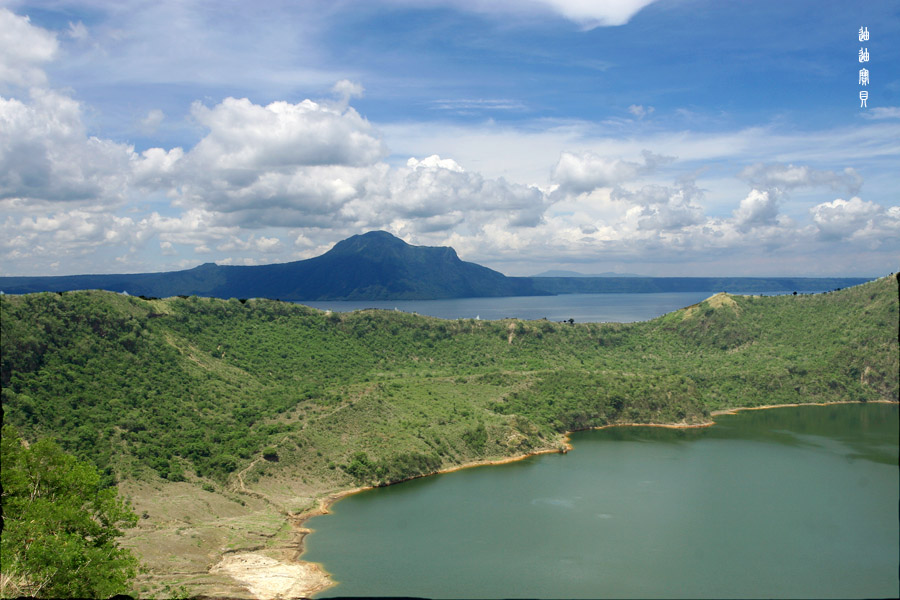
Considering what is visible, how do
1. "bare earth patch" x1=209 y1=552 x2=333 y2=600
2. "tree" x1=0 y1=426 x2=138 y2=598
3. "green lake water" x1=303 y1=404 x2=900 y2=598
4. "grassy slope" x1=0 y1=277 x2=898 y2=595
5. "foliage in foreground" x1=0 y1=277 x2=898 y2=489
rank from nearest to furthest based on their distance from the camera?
"green lake water" x1=303 y1=404 x2=900 y2=598 → "tree" x1=0 y1=426 x2=138 y2=598 → "bare earth patch" x1=209 y1=552 x2=333 y2=600 → "grassy slope" x1=0 y1=277 x2=898 y2=595 → "foliage in foreground" x1=0 y1=277 x2=898 y2=489

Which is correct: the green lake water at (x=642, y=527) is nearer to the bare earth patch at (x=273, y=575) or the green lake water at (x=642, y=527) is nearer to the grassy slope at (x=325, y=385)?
the bare earth patch at (x=273, y=575)

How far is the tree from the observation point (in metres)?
30.6

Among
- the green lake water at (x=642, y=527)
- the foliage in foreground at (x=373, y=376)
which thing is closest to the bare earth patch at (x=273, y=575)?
the green lake water at (x=642, y=527)


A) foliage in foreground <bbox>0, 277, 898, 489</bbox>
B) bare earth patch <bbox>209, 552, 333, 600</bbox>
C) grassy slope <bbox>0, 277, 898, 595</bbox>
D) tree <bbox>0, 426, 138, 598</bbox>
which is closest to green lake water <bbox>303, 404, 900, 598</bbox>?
bare earth patch <bbox>209, 552, 333, 600</bbox>

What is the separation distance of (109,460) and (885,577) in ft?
206

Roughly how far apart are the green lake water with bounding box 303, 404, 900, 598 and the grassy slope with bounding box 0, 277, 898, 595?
22.3 feet

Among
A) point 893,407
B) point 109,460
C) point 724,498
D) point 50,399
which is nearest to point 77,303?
point 50,399

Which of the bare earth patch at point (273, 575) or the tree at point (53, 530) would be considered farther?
the bare earth patch at point (273, 575)

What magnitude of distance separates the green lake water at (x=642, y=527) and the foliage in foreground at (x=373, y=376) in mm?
9723

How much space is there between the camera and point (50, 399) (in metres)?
66.2

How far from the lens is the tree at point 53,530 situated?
30625 mm

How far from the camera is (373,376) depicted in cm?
10625

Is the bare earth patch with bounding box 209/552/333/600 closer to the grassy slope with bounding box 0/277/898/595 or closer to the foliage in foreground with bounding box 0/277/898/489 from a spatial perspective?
the grassy slope with bounding box 0/277/898/595

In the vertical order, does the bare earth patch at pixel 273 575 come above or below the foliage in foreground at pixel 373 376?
below
